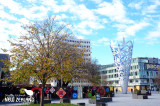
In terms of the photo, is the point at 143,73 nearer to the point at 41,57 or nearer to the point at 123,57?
the point at 123,57

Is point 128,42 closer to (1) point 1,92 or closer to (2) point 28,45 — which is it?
(1) point 1,92

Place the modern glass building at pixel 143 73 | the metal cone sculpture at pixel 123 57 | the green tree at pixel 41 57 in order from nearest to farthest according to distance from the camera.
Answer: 1. the green tree at pixel 41 57
2. the metal cone sculpture at pixel 123 57
3. the modern glass building at pixel 143 73

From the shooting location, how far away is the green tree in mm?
16109

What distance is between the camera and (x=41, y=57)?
633 inches

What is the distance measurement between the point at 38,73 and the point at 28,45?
2.77m

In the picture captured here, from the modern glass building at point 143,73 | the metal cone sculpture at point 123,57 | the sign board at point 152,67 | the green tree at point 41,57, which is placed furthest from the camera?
the sign board at point 152,67

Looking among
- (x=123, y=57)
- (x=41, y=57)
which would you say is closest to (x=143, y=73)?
(x=123, y=57)

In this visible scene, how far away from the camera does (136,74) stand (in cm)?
9638

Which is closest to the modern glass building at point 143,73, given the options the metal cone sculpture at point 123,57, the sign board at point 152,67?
the sign board at point 152,67

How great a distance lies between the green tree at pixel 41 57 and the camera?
16109 mm

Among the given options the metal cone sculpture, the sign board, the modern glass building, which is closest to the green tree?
the metal cone sculpture

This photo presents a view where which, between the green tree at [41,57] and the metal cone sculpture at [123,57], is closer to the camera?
the green tree at [41,57]

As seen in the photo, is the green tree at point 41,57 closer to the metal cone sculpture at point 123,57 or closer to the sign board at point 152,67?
the metal cone sculpture at point 123,57

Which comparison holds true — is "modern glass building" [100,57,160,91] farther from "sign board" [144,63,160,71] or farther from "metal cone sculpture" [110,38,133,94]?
"metal cone sculpture" [110,38,133,94]
